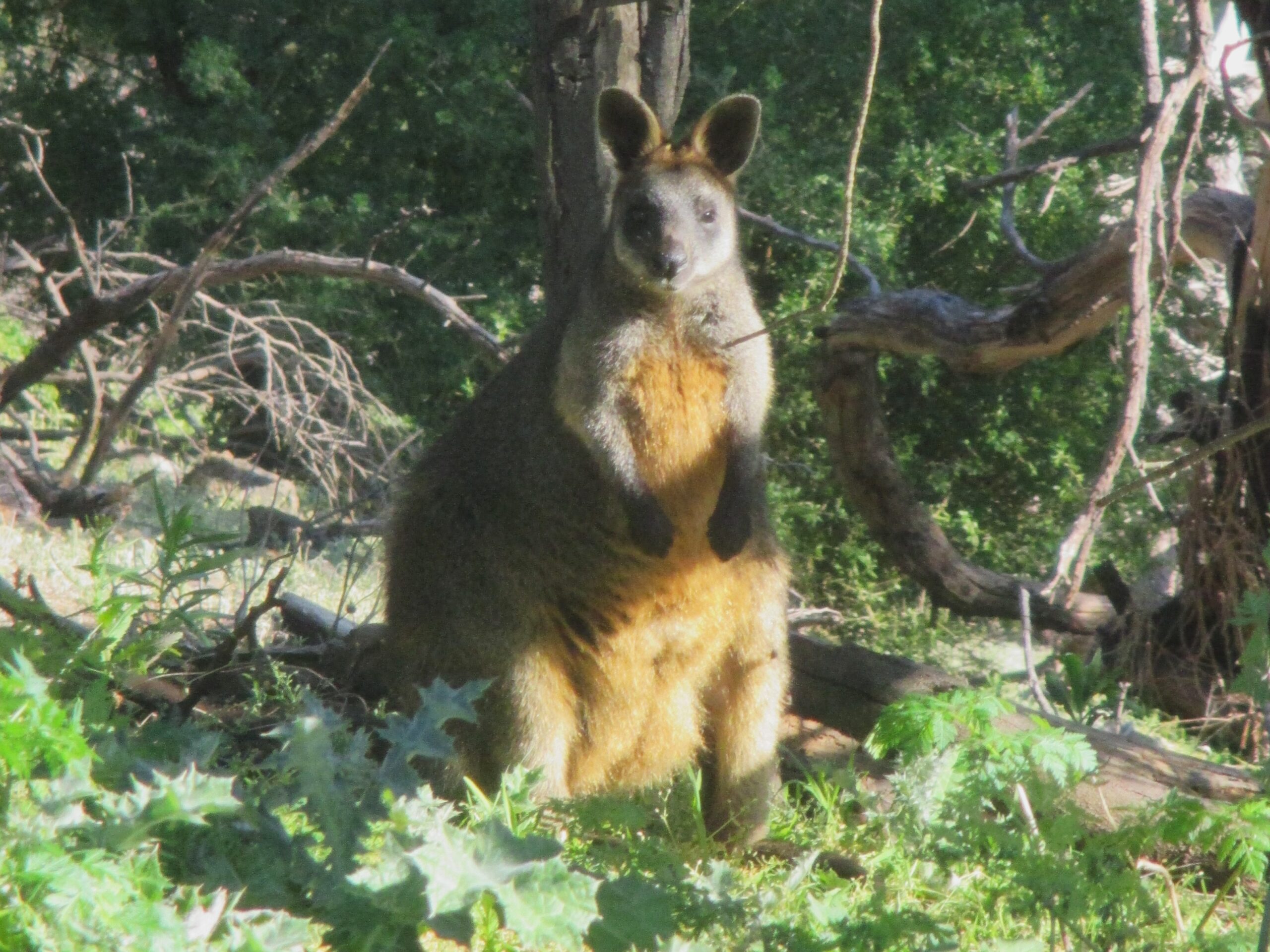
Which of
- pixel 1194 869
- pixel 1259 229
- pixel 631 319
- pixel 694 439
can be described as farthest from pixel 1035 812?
pixel 1259 229

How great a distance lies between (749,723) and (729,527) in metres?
0.75

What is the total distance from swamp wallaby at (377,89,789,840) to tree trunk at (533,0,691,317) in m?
0.71

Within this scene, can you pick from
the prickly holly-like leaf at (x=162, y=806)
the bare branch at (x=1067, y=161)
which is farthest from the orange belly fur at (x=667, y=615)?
the prickly holly-like leaf at (x=162, y=806)

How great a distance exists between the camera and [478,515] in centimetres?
504

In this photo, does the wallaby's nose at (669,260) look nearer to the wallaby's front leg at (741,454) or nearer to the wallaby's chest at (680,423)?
the wallaby's chest at (680,423)

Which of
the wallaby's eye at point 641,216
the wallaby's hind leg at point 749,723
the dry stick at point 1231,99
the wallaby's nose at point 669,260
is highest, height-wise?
the dry stick at point 1231,99

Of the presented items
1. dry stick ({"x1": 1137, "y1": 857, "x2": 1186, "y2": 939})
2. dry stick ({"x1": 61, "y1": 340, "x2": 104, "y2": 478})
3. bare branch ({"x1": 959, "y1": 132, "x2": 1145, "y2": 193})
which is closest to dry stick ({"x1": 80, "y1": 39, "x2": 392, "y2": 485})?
dry stick ({"x1": 61, "y1": 340, "x2": 104, "y2": 478})

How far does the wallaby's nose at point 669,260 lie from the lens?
4883mm

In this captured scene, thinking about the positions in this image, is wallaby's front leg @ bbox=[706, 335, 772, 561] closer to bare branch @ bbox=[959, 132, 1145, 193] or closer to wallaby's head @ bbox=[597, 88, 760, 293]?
wallaby's head @ bbox=[597, 88, 760, 293]

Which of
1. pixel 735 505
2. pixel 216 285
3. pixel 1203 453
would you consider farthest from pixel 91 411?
pixel 1203 453

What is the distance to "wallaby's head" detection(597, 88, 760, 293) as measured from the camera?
16.2ft

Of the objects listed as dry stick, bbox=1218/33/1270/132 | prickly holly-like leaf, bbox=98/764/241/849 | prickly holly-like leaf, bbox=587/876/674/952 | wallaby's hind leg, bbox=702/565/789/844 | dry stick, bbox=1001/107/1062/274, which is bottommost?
wallaby's hind leg, bbox=702/565/789/844

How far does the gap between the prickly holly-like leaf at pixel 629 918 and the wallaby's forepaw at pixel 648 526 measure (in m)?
2.00

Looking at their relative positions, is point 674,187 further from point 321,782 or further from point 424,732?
point 321,782
